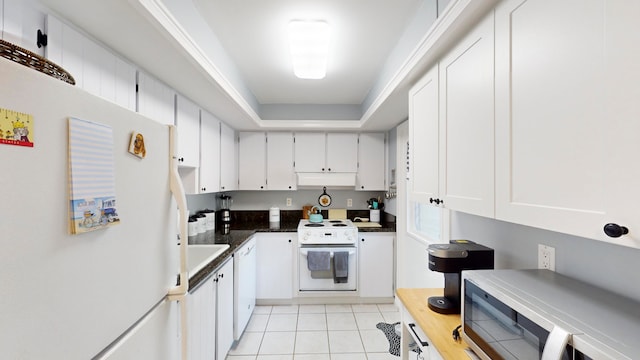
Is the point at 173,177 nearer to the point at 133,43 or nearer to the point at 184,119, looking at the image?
the point at 133,43

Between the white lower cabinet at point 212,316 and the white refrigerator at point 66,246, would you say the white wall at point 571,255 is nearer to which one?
the white refrigerator at point 66,246

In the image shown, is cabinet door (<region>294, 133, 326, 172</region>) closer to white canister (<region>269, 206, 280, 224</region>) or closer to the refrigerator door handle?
white canister (<region>269, 206, 280, 224</region>)

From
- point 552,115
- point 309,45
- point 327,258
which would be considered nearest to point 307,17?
point 309,45

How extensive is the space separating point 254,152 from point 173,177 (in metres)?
2.56

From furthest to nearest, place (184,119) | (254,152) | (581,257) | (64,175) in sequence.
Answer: (254,152) → (184,119) → (581,257) → (64,175)

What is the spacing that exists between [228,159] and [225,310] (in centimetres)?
173

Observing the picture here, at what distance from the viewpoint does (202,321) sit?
171 centimetres

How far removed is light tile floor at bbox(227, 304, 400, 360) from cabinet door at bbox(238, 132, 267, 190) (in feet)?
5.08

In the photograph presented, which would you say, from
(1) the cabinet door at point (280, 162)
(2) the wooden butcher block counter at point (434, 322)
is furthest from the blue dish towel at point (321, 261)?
(2) the wooden butcher block counter at point (434, 322)

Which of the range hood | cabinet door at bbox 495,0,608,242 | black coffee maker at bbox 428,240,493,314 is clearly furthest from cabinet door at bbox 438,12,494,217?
the range hood

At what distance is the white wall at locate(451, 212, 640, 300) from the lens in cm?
84

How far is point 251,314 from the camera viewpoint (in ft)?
9.69

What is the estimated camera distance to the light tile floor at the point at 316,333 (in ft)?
7.62

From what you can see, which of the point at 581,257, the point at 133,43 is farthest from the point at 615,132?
the point at 133,43
